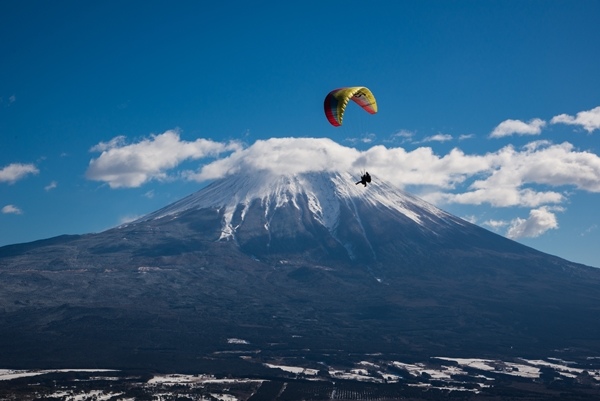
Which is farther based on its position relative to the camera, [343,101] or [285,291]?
[285,291]

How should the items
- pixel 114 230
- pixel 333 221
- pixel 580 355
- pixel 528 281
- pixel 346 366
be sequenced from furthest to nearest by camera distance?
pixel 333 221 < pixel 114 230 < pixel 528 281 < pixel 580 355 < pixel 346 366

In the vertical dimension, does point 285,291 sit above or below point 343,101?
below

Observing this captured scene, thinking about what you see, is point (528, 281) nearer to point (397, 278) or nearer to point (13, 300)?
point (397, 278)

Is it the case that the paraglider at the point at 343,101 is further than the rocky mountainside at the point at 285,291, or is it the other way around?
the rocky mountainside at the point at 285,291

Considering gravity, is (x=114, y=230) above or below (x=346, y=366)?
above

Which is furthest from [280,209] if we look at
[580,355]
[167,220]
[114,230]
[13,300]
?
[580,355]
